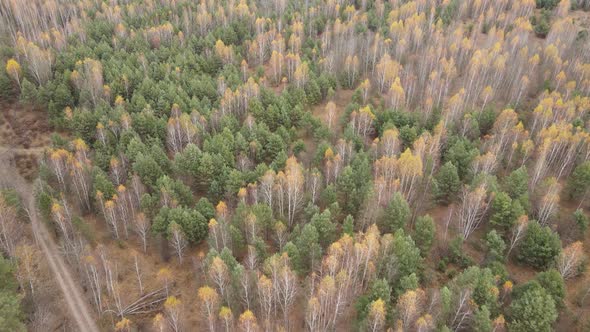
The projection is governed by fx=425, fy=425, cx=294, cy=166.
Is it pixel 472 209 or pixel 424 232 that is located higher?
pixel 472 209

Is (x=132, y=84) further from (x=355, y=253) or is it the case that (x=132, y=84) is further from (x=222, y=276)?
(x=355, y=253)

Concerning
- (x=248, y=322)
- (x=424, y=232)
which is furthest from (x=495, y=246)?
(x=248, y=322)

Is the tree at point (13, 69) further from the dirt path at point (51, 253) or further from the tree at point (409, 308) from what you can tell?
the tree at point (409, 308)

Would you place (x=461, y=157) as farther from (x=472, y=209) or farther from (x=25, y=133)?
(x=25, y=133)

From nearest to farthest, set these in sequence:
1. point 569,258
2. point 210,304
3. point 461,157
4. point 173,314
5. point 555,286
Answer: point 173,314 < point 210,304 < point 555,286 < point 569,258 < point 461,157

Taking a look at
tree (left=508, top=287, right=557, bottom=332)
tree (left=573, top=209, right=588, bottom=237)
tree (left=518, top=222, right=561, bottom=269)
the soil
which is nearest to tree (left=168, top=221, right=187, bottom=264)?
the soil

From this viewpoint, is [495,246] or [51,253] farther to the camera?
[51,253]

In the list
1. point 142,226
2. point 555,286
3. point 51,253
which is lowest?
point 51,253

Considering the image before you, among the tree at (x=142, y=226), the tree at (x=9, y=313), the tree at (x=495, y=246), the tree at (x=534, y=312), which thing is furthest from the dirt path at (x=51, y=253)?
the tree at (x=495, y=246)
